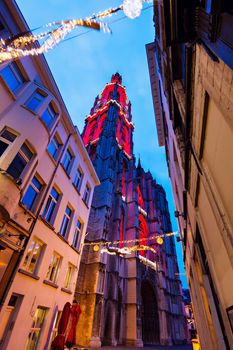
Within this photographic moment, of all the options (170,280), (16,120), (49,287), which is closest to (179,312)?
(170,280)

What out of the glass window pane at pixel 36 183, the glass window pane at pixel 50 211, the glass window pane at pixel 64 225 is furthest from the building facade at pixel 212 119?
the glass window pane at pixel 64 225

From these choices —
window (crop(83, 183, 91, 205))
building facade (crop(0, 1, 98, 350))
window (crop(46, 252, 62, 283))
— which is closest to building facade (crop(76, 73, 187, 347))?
window (crop(83, 183, 91, 205))

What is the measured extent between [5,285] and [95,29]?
918cm

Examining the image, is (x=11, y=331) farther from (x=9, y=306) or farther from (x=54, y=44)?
(x=54, y=44)

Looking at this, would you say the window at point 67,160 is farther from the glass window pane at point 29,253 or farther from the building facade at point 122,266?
the building facade at point 122,266

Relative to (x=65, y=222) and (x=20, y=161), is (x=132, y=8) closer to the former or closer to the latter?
(x=20, y=161)

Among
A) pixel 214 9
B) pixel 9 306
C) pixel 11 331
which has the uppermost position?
pixel 214 9

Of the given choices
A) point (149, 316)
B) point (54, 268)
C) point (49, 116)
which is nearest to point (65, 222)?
point (54, 268)

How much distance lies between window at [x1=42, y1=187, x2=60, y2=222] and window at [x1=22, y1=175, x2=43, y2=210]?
3.34ft

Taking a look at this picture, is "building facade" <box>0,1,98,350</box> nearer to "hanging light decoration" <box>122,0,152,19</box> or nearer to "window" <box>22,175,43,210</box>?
"window" <box>22,175,43,210</box>

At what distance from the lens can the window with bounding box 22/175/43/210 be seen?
8.81 metres

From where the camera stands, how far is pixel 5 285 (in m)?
6.89

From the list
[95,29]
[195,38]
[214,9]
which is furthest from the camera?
[95,29]

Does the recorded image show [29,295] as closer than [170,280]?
Yes
